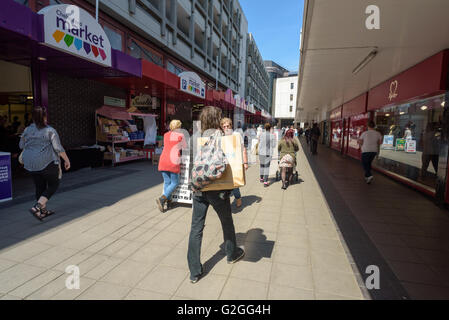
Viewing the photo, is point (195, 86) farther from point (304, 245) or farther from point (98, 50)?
point (304, 245)

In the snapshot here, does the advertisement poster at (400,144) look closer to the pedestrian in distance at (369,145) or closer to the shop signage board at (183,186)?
the pedestrian in distance at (369,145)

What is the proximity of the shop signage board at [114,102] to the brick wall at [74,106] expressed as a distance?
21 centimetres

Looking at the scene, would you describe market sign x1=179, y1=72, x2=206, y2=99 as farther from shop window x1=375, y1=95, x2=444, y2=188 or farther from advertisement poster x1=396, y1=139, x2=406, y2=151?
advertisement poster x1=396, y1=139, x2=406, y2=151

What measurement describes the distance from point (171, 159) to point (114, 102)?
27.7 feet

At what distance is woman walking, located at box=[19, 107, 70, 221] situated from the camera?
403cm

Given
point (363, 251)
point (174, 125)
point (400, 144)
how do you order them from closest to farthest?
point (363, 251) → point (174, 125) → point (400, 144)

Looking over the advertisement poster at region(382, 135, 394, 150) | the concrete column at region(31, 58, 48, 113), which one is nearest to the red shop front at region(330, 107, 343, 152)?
the advertisement poster at region(382, 135, 394, 150)

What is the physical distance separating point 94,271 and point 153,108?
13.2 metres

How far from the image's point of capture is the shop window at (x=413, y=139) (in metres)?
6.98

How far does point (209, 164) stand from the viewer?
99.9 inches

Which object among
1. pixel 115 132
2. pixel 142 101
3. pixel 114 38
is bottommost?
pixel 115 132

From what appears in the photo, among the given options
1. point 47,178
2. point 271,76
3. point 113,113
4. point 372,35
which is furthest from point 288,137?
point 271,76

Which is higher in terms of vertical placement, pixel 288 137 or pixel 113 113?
pixel 113 113

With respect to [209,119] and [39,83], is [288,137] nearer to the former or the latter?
[209,119]
